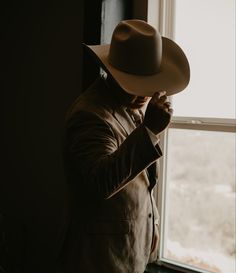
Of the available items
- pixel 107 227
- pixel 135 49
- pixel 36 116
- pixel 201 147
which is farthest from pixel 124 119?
pixel 36 116

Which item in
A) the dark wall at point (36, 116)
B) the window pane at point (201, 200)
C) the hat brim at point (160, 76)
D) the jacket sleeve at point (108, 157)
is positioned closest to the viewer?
the jacket sleeve at point (108, 157)

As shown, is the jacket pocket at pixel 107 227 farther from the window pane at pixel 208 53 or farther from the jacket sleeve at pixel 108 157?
the window pane at pixel 208 53

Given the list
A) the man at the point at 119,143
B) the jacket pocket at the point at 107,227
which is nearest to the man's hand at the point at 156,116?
the man at the point at 119,143

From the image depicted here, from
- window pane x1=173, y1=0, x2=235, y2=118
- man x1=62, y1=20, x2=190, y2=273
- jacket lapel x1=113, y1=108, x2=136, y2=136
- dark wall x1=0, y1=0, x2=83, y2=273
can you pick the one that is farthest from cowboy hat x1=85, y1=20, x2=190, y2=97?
dark wall x1=0, y1=0, x2=83, y2=273

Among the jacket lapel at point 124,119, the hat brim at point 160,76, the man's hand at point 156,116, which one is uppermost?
the hat brim at point 160,76

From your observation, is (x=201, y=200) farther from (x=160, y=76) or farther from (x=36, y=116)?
(x=36, y=116)

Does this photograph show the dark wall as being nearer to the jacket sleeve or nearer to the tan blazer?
the tan blazer

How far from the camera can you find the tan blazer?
3.16 ft

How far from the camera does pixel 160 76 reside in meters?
1.12

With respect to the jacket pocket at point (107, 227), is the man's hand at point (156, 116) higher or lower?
higher

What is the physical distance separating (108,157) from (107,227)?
280mm

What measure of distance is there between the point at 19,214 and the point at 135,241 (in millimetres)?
1203

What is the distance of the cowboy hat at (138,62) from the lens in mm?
1053

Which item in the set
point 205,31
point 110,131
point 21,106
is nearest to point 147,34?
point 110,131
